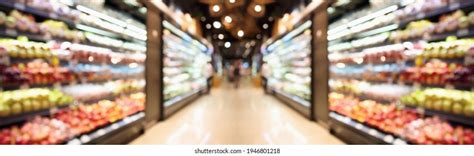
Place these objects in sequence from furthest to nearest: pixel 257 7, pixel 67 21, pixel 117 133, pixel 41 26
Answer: pixel 257 7 → pixel 117 133 → pixel 67 21 → pixel 41 26

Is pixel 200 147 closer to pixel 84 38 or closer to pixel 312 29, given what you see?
pixel 84 38

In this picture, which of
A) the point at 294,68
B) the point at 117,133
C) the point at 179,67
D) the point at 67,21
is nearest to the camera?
the point at 67,21

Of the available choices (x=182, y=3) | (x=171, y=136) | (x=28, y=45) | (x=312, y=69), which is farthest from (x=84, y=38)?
(x=182, y=3)

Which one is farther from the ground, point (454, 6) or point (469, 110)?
point (454, 6)

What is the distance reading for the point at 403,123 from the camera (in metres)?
2.79

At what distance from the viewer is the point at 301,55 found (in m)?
6.05

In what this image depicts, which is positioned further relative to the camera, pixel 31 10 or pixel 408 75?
pixel 408 75

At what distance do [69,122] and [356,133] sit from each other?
2817mm

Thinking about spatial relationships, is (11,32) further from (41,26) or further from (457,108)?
(457,108)

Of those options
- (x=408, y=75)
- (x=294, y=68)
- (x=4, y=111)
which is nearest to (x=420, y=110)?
(x=408, y=75)

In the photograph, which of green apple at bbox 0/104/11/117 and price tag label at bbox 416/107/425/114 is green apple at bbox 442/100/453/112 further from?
green apple at bbox 0/104/11/117

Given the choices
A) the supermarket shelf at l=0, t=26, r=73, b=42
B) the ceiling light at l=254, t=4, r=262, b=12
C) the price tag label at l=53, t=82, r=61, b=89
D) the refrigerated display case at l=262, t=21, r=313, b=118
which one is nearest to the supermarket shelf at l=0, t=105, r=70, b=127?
the price tag label at l=53, t=82, r=61, b=89

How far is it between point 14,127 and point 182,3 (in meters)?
4.80

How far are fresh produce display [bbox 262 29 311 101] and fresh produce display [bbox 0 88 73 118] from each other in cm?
369
